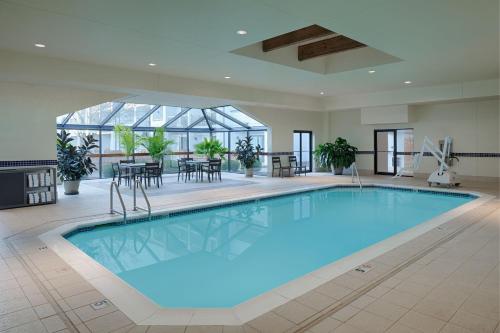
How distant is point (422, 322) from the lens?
240 cm

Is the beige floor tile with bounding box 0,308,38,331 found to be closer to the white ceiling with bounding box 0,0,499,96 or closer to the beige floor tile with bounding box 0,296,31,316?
the beige floor tile with bounding box 0,296,31,316

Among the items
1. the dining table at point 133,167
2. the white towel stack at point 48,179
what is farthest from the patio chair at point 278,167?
the white towel stack at point 48,179

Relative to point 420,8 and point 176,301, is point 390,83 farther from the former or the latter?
point 176,301

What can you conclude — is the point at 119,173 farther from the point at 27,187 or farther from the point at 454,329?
the point at 454,329

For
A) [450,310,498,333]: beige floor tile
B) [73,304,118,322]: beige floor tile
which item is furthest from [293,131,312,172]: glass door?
[73,304,118,322]: beige floor tile

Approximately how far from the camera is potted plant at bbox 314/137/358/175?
12.7 meters

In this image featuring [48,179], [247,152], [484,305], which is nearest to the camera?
[484,305]

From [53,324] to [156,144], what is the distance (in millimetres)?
9724

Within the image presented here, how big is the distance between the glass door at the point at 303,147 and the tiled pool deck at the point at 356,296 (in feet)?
29.8

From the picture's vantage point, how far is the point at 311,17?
430cm

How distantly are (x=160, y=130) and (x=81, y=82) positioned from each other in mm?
5235

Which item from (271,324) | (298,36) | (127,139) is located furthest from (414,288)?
(127,139)

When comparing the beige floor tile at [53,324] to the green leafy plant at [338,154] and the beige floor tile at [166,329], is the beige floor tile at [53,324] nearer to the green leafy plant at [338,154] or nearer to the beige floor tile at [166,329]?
the beige floor tile at [166,329]

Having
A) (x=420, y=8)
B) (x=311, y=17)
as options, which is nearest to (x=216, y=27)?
(x=311, y=17)
